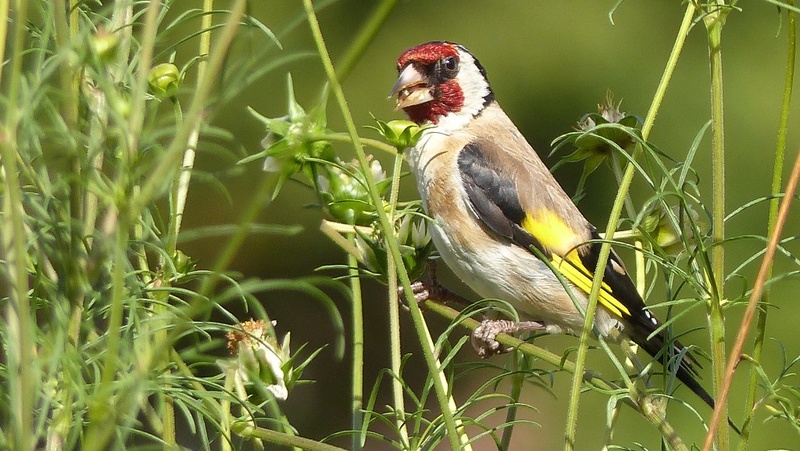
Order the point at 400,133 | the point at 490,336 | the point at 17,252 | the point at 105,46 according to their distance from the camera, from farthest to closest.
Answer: the point at 490,336 < the point at 400,133 < the point at 105,46 < the point at 17,252

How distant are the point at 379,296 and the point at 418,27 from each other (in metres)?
1.44

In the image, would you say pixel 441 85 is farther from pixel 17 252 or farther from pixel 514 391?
pixel 17 252

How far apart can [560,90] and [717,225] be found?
312cm

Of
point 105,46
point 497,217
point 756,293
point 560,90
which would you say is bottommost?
point 560,90

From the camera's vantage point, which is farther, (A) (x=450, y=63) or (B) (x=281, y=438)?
(A) (x=450, y=63)

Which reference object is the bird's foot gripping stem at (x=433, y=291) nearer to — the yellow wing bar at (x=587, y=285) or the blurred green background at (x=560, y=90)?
the yellow wing bar at (x=587, y=285)

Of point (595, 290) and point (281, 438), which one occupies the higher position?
point (595, 290)

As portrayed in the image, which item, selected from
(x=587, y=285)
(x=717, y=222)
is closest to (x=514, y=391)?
(x=717, y=222)

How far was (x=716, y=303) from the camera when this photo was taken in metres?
0.94

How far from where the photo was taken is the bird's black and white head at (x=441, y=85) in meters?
1.97

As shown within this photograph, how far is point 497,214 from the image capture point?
1896 millimetres

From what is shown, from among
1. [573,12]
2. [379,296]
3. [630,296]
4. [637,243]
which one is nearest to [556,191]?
[630,296]

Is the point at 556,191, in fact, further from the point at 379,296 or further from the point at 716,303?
A: the point at 379,296

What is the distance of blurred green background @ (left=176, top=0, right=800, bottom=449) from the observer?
3.53 metres
